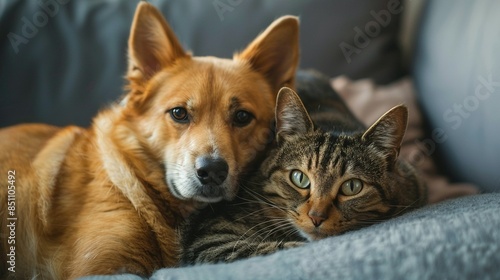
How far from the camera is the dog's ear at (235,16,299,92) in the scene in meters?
1.76

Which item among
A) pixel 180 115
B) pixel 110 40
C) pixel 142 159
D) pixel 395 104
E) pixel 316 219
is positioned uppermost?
pixel 110 40

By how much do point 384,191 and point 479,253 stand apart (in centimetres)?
43

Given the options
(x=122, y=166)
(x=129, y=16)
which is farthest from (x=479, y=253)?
(x=129, y=16)

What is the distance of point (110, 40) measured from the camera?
241cm

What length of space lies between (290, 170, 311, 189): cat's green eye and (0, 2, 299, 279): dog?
0.63 feet

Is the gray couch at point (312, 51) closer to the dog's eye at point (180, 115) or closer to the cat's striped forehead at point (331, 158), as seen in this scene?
the cat's striped forehead at point (331, 158)

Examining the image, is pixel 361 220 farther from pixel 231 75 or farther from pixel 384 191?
pixel 231 75

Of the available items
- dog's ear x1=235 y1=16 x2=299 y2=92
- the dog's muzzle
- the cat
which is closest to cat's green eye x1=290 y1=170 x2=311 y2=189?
the cat

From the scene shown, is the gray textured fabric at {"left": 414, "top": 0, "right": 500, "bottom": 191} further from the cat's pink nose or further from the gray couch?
the cat's pink nose

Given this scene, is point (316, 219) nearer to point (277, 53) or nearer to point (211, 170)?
point (211, 170)

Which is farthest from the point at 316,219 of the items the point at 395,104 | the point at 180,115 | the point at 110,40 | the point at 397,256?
the point at 110,40

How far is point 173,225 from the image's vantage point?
163cm

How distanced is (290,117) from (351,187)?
31 cm

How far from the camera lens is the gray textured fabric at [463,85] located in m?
1.72
